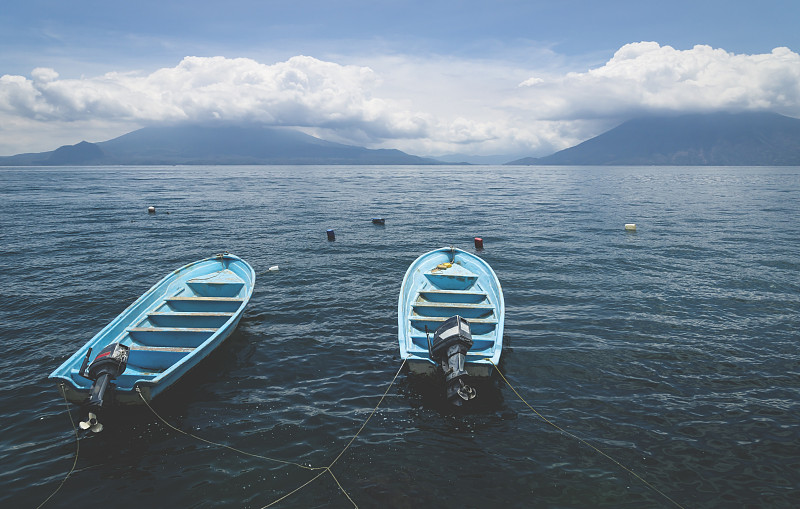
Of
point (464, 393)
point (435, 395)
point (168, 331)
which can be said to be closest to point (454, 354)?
point (464, 393)

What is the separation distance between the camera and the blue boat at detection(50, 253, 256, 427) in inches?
379

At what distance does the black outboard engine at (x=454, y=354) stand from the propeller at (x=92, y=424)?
815 centimetres

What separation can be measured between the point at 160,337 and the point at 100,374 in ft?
9.93

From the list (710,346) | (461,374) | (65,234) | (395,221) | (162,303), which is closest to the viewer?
(461,374)

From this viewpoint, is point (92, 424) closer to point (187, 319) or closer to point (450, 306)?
point (187, 319)

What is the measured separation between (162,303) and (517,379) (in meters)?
12.7

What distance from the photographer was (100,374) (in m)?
9.56

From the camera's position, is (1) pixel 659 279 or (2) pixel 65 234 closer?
(1) pixel 659 279

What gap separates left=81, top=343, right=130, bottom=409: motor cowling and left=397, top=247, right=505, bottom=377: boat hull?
710 cm

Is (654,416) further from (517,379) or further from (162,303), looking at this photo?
(162,303)

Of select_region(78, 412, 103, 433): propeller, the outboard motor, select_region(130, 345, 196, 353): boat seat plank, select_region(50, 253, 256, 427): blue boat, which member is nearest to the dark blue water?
select_region(78, 412, 103, 433): propeller

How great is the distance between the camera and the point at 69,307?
17344 mm

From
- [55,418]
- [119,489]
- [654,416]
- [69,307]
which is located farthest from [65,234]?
[654,416]

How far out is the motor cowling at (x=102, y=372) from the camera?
9141mm
